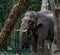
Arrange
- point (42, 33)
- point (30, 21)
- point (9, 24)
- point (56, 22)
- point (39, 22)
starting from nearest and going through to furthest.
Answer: point (9, 24) → point (56, 22) → point (30, 21) → point (39, 22) → point (42, 33)

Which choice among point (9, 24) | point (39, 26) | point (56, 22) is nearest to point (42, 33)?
point (39, 26)

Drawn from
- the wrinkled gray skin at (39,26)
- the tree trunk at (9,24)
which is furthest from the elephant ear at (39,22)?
the tree trunk at (9,24)

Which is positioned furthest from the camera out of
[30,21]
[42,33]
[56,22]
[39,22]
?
[42,33]

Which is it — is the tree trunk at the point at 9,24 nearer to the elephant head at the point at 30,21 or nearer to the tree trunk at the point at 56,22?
the tree trunk at the point at 56,22

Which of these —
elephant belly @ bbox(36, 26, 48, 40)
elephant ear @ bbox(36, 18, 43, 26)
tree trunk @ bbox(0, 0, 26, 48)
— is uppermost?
tree trunk @ bbox(0, 0, 26, 48)

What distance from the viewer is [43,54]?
14.6 ft

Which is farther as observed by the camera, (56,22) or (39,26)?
(39,26)

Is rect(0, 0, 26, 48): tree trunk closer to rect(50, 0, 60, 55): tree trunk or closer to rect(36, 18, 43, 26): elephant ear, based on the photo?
rect(50, 0, 60, 55): tree trunk

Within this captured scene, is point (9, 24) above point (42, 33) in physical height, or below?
above

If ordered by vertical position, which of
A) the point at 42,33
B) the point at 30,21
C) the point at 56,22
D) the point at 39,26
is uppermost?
the point at 56,22

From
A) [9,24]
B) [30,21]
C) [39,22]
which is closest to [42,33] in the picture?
[39,22]

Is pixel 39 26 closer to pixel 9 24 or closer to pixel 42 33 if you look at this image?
pixel 42 33

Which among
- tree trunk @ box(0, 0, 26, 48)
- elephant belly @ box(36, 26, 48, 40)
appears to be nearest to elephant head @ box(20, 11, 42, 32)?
elephant belly @ box(36, 26, 48, 40)

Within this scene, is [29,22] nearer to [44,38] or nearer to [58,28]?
[44,38]
